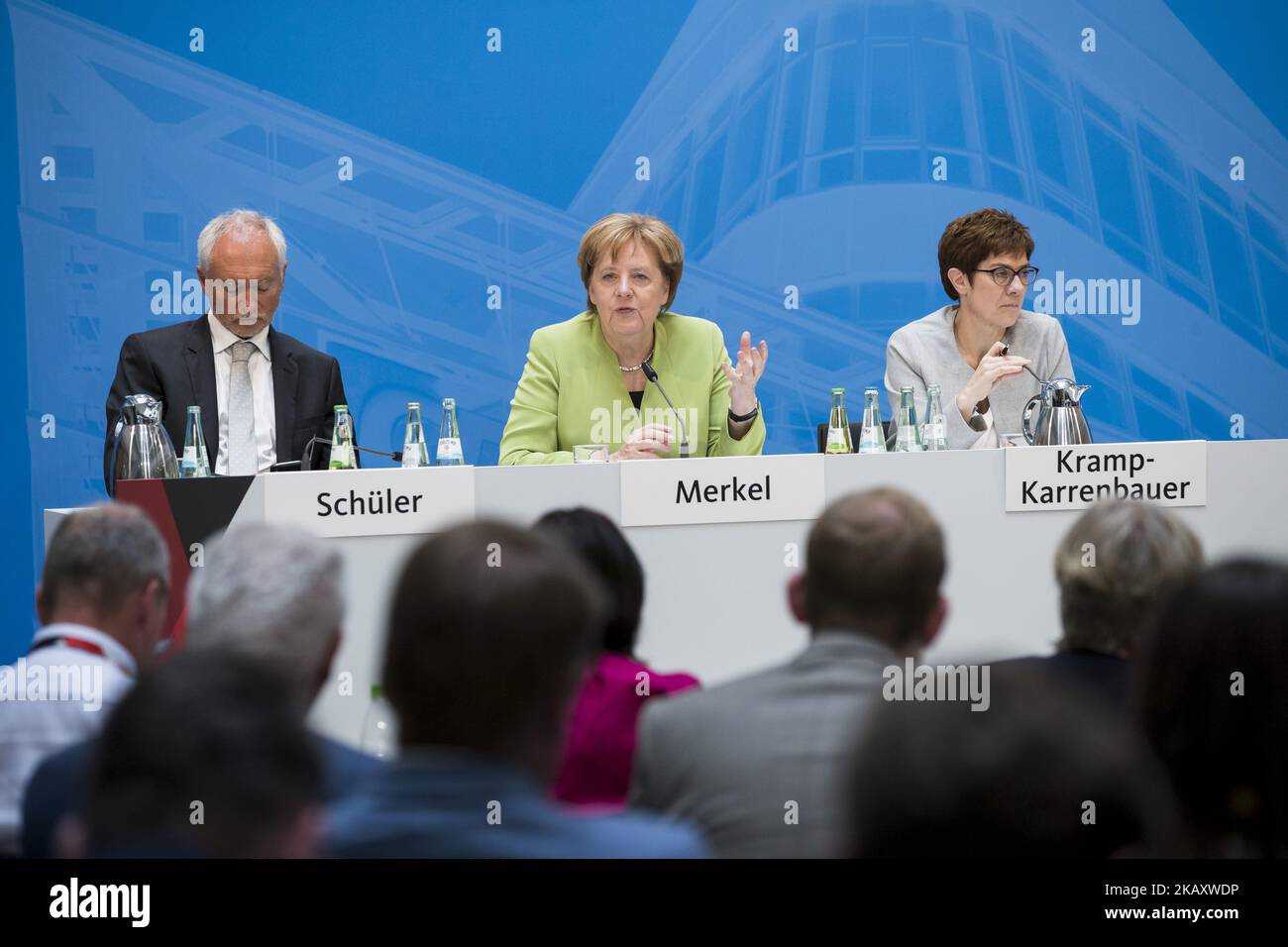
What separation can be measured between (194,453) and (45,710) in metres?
1.20

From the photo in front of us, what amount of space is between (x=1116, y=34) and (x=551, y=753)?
4688 millimetres

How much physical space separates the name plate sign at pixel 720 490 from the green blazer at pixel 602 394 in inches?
19.8

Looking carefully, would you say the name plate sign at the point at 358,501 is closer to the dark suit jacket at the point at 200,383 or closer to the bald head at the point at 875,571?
the dark suit jacket at the point at 200,383

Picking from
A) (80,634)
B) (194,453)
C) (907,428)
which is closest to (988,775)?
Answer: (80,634)

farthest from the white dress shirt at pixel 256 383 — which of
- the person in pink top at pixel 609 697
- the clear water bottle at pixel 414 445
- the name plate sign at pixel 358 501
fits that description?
the person in pink top at pixel 609 697

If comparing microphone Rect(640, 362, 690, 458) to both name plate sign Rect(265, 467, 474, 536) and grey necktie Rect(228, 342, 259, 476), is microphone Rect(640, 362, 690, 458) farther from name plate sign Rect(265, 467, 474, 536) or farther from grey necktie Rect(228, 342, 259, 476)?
grey necktie Rect(228, 342, 259, 476)

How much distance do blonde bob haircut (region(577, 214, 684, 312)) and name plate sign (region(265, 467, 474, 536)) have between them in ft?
2.91

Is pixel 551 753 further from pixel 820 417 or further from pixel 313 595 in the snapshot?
pixel 820 417

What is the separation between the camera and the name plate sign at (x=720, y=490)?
271 centimetres

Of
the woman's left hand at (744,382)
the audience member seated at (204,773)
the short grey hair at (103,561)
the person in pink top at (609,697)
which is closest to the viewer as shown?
the audience member seated at (204,773)

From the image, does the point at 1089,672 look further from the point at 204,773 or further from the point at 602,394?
the point at 602,394

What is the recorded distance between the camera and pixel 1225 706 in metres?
1.34

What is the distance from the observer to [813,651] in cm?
163
